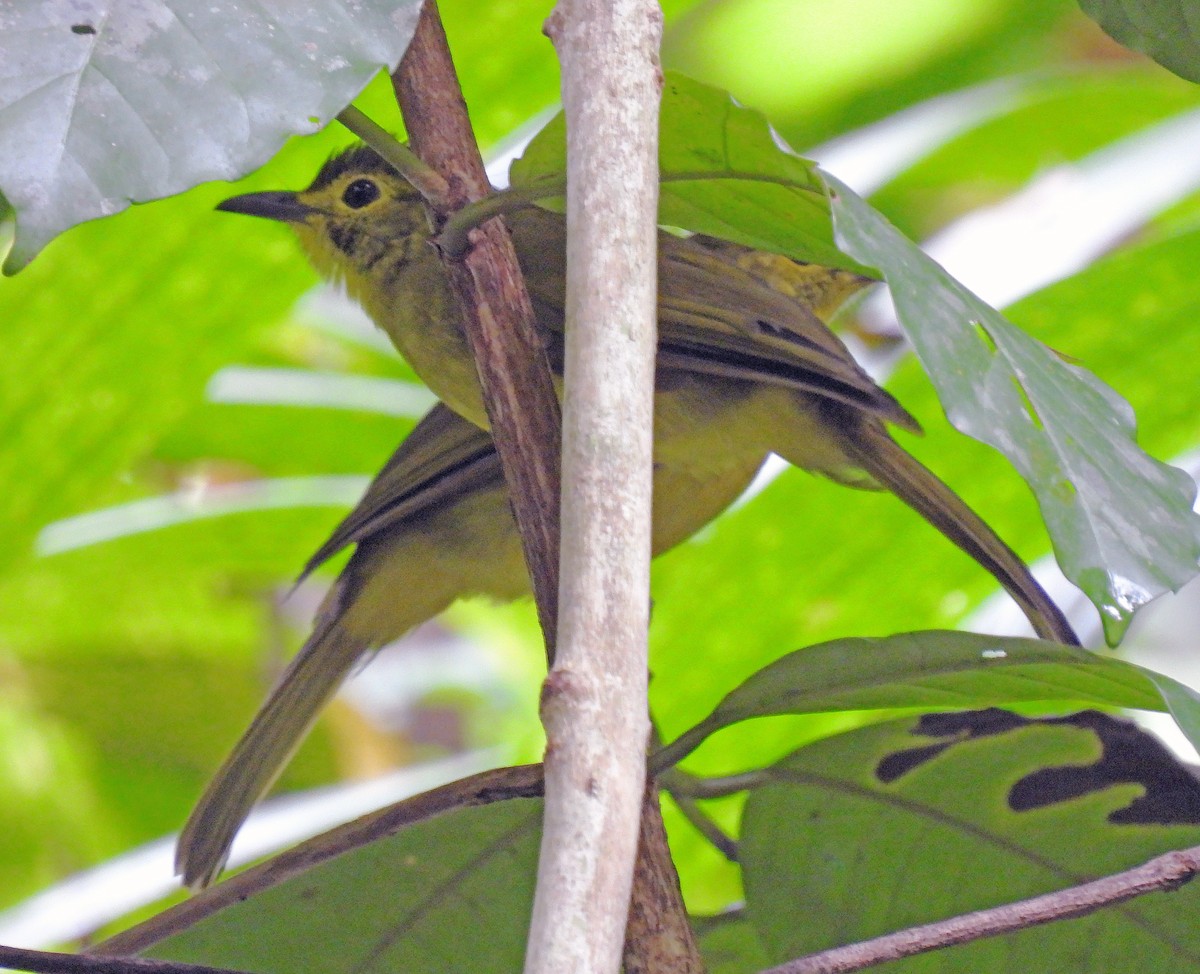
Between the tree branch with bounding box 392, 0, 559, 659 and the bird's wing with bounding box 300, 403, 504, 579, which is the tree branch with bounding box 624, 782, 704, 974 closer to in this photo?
the tree branch with bounding box 392, 0, 559, 659

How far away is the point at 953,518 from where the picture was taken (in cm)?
168

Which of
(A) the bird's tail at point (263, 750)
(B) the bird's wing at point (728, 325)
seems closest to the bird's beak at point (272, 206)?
(B) the bird's wing at point (728, 325)

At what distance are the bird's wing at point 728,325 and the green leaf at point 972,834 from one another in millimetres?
474

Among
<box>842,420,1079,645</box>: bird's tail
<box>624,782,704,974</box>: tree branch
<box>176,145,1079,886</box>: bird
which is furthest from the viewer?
<box>176,145,1079,886</box>: bird

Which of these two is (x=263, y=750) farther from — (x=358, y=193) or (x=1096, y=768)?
(x=1096, y=768)

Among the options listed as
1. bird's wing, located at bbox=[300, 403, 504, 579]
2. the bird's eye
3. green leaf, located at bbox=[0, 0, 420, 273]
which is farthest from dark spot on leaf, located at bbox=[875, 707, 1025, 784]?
the bird's eye

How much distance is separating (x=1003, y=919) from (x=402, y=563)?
1.54m

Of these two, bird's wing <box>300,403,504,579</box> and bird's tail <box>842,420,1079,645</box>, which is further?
bird's wing <box>300,403,504,579</box>

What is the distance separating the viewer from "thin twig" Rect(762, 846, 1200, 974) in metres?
0.83

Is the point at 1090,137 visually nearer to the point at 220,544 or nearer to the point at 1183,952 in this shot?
the point at 220,544

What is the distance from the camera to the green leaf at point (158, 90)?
0.80 metres

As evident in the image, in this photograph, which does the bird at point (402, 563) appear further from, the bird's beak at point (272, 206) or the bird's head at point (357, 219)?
the bird's beak at point (272, 206)

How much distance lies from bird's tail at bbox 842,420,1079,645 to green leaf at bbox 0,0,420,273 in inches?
31.7

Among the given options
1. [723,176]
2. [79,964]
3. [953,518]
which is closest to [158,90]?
[723,176]
